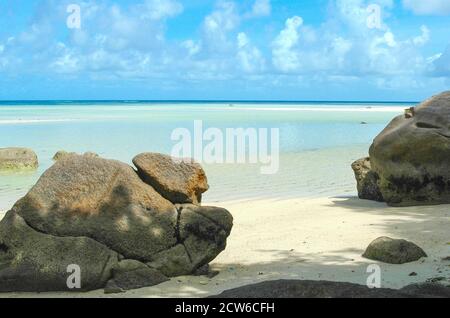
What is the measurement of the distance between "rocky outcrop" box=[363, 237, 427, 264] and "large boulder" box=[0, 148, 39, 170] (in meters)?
18.3

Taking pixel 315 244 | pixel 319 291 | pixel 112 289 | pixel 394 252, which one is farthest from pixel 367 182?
pixel 319 291

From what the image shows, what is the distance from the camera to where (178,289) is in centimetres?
743

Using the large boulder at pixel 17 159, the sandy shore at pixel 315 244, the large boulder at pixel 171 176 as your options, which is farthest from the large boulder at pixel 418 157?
the large boulder at pixel 17 159

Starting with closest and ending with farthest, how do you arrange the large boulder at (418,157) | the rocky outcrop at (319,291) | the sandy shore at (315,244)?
the rocky outcrop at (319,291) < the sandy shore at (315,244) < the large boulder at (418,157)

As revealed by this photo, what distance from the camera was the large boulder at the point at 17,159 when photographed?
23688 millimetres

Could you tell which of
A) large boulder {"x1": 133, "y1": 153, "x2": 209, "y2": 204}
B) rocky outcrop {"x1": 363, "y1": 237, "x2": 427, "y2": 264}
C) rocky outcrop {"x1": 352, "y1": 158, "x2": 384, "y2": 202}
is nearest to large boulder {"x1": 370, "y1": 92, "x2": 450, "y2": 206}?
rocky outcrop {"x1": 352, "y1": 158, "x2": 384, "y2": 202}

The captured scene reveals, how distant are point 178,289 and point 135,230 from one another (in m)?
1.02

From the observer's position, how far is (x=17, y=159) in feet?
78.3

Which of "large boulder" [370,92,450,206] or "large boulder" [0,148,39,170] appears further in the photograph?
"large boulder" [0,148,39,170]

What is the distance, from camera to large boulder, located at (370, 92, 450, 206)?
12602 millimetres

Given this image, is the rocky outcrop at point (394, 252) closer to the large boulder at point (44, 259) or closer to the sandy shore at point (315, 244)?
the sandy shore at point (315, 244)

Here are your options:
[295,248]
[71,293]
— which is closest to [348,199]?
[295,248]

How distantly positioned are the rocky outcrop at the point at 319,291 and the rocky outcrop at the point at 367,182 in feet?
31.2

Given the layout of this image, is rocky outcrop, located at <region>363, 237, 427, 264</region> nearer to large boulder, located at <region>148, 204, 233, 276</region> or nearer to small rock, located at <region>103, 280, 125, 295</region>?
large boulder, located at <region>148, 204, 233, 276</region>
